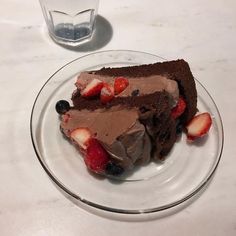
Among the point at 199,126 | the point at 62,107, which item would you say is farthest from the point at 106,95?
the point at 199,126

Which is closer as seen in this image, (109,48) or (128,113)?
(128,113)

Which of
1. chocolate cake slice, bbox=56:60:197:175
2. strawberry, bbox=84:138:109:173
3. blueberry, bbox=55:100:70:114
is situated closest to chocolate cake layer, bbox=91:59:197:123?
chocolate cake slice, bbox=56:60:197:175

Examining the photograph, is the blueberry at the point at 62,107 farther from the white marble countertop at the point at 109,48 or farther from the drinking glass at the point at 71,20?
the drinking glass at the point at 71,20

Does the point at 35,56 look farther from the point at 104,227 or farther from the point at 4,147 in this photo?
the point at 104,227

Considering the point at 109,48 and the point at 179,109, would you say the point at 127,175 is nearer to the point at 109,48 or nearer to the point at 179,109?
the point at 179,109

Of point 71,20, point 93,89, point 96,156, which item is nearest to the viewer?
point 96,156
